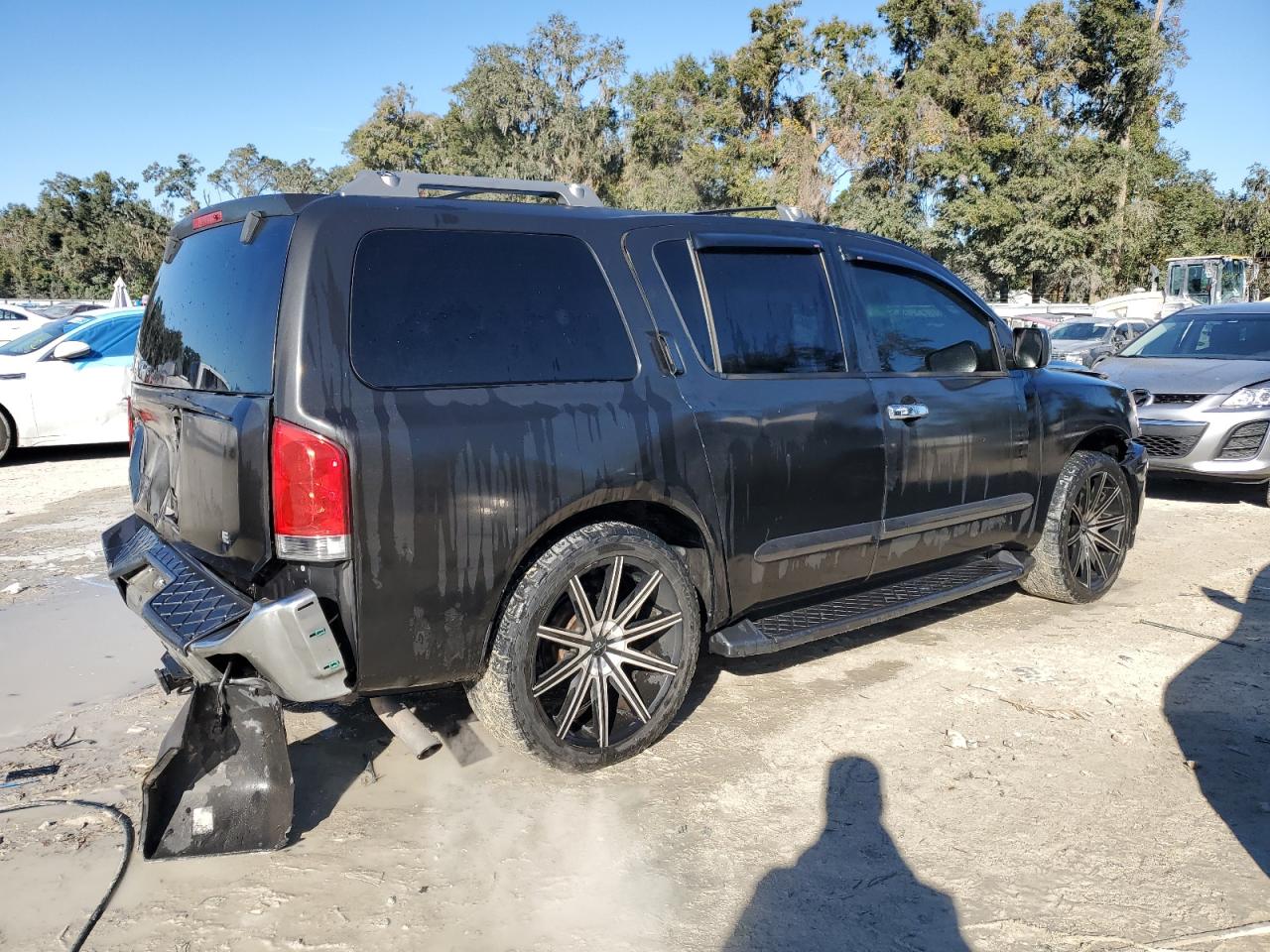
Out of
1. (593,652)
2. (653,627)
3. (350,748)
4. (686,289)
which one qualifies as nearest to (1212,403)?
(686,289)

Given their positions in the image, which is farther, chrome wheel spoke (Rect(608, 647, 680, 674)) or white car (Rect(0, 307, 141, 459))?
white car (Rect(0, 307, 141, 459))

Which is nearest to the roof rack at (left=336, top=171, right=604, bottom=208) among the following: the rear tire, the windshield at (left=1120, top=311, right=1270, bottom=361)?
the windshield at (left=1120, top=311, right=1270, bottom=361)

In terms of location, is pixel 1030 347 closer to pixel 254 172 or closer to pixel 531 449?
pixel 531 449

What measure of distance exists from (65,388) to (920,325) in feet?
29.7

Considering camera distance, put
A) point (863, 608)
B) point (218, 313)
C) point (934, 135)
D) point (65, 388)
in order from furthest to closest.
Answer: point (934, 135)
point (65, 388)
point (863, 608)
point (218, 313)

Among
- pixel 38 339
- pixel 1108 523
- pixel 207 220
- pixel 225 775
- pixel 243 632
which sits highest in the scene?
pixel 207 220

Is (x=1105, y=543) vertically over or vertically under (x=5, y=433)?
under

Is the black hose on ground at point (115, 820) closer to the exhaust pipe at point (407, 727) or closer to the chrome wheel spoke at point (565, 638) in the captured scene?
the exhaust pipe at point (407, 727)

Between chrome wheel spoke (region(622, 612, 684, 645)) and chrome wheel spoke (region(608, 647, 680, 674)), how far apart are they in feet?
0.14

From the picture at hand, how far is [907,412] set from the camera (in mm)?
4266

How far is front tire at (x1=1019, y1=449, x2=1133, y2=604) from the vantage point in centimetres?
524

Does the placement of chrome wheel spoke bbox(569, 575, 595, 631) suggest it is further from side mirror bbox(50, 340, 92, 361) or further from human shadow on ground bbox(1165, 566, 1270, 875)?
side mirror bbox(50, 340, 92, 361)

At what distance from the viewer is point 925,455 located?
4367 mm

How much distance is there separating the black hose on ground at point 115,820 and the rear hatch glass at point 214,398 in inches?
33.9
